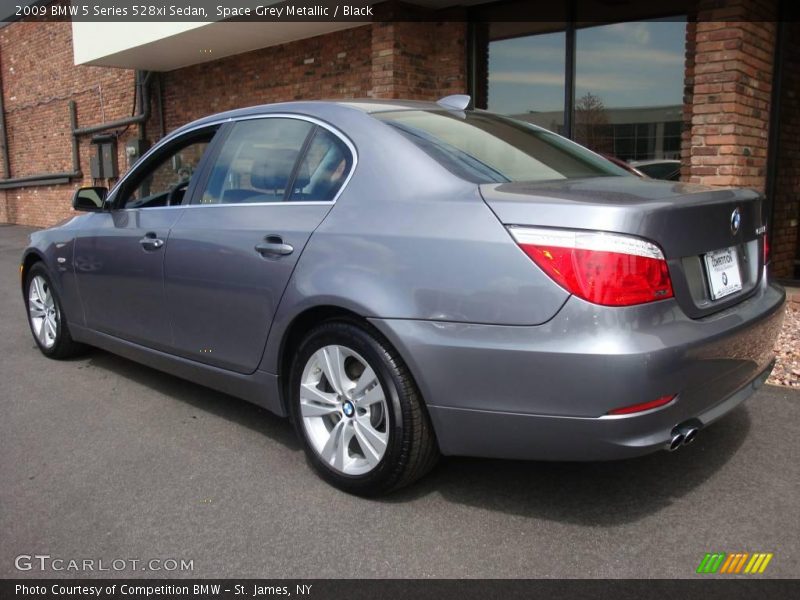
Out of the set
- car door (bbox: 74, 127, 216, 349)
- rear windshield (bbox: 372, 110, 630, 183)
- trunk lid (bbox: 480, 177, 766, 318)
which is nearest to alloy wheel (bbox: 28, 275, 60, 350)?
car door (bbox: 74, 127, 216, 349)

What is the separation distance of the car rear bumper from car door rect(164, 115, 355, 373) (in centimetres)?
75

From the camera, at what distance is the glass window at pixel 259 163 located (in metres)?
3.46

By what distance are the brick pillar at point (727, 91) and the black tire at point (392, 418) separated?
469 cm

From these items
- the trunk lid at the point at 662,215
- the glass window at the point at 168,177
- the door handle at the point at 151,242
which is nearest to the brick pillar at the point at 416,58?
the glass window at the point at 168,177

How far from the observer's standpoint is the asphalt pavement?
258 centimetres

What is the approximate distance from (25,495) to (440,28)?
7693mm

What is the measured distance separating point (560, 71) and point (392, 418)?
21.5ft

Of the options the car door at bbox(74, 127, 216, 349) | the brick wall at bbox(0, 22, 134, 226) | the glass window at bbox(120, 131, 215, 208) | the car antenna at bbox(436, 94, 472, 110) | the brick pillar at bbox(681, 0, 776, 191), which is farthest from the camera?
the brick wall at bbox(0, 22, 134, 226)

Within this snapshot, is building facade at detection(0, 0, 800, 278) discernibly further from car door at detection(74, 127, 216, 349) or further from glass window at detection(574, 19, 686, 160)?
car door at detection(74, 127, 216, 349)

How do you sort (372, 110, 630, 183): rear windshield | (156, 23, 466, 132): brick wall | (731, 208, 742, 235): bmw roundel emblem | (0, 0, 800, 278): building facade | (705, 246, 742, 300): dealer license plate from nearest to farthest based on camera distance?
(705, 246, 742, 300): dealer license plate → (731, 208, 742, 235): bmw roundel emblem → (372, 110, 630, 183): rear windshield → (0, 0, 800, 278): building facade → (156, 23, 466, 132): brick wall

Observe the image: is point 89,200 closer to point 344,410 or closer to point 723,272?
point 344,410

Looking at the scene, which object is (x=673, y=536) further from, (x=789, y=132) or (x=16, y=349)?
(x=789, y=132)

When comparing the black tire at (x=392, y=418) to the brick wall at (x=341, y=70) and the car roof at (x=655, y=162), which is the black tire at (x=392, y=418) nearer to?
the car roof at (x=655, y=162)

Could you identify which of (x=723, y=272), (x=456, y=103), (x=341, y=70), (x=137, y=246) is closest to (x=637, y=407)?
(x=723, y=272)
